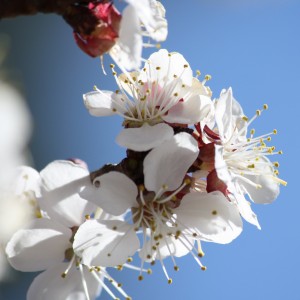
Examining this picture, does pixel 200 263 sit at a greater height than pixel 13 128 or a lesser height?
lesser

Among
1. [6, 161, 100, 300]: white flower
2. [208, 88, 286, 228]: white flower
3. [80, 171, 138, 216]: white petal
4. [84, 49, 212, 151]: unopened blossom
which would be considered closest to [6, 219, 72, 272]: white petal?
[6, 161, 100, 300]: white flower

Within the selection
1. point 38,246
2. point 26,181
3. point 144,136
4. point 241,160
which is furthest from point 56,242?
point 241,160

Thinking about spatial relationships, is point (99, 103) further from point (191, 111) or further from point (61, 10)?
point (61, 10)

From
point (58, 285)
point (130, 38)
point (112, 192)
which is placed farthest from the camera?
point (58, 285)

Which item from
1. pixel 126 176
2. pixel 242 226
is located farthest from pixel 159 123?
pixel 242 226

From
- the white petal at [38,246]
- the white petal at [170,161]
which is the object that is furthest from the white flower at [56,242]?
the white petal at [170,161]

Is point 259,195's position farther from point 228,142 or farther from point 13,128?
point 13,128

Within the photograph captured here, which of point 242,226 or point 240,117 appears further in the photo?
point 240,117

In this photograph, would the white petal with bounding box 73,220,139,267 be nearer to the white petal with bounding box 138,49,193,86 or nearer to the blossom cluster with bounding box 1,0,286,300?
the blossom cluster with bounding box 1,0,286,300
